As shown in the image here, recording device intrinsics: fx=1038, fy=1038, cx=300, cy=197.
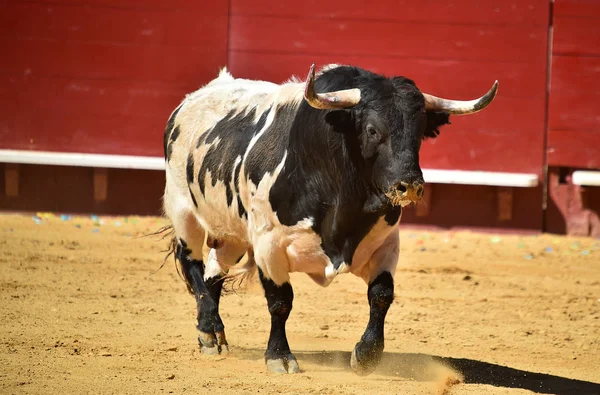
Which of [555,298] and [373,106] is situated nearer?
[373,106]

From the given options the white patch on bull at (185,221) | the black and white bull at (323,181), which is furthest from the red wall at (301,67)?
the black and white bull at (323,181)

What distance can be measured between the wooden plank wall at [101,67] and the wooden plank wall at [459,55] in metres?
0.74

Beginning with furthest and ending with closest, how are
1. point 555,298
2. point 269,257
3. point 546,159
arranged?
1. point 546,159
2. point 555,298
3. point 269,257

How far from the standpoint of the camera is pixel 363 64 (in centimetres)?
812

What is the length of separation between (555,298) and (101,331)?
8.28 feet

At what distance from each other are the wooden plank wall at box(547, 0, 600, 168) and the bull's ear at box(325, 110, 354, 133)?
183 inches

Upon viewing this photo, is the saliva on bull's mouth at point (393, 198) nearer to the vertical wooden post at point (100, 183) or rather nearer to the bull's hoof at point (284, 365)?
the bull's hoof at point (284, 365)

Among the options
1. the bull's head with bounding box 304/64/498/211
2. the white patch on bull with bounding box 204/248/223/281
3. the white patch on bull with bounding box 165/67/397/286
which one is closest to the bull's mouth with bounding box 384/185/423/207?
the bull's head with bounding box 304/64/498/211

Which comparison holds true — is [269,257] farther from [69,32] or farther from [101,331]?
[69,32]

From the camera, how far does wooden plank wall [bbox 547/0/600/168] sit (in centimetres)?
798

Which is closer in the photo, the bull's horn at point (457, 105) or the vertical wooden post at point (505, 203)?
the bull's horn at point (457, 105)

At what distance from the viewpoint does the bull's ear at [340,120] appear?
3691 mm

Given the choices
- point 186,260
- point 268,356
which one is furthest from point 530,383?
point 186,260

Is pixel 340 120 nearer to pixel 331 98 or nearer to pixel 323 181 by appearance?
pixel 331 98
